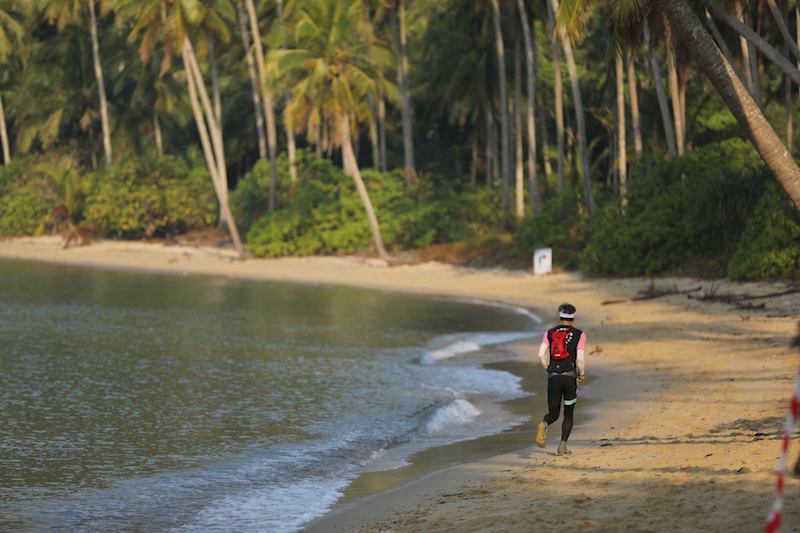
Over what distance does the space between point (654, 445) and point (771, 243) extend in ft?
52.8

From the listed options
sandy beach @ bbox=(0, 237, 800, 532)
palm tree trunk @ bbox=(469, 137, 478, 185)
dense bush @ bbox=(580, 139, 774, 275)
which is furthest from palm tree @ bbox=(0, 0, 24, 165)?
sandy beach @ bbox=(0, 237, 800, 532)

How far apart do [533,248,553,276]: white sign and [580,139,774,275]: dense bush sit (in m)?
1.42

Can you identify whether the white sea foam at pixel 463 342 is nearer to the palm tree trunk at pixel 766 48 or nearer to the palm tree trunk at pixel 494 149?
the palm tree trunk at pixel 766 48

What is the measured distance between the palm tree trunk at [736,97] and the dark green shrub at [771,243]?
12.6 meters

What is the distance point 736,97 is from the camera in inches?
569

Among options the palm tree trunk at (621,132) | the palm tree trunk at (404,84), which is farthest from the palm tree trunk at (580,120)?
the palm tree trunk at (404,84)

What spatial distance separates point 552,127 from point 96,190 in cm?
2314

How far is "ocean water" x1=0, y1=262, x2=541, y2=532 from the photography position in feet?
39.8

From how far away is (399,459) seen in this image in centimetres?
1377

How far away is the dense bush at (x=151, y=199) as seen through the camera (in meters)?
54.1

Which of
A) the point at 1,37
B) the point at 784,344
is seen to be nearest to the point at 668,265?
the point at 784,344

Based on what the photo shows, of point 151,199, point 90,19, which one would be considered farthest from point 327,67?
point 90,19

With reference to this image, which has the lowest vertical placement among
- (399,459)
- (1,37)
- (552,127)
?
(399,459)

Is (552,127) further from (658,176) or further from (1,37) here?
(1,37)
